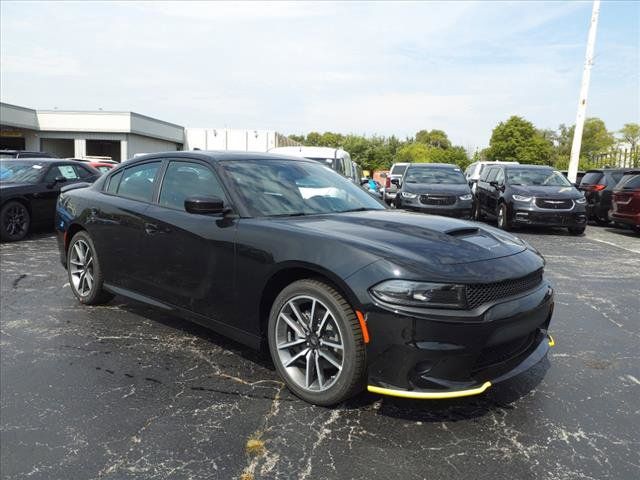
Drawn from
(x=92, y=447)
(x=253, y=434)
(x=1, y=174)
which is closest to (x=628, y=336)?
(x=253, y=434)

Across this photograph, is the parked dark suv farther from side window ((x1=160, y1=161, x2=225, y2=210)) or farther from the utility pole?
side window ((x1=160, y1=161, x2=225, y2=210))

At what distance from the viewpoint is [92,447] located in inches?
106

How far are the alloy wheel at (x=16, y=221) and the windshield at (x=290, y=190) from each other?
23.3ft

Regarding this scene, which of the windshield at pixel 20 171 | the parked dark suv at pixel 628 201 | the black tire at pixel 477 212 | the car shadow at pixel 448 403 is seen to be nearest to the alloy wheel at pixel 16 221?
the windshield at pixel 20 171

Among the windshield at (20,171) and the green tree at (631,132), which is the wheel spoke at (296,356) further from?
the green tree at (631,132)

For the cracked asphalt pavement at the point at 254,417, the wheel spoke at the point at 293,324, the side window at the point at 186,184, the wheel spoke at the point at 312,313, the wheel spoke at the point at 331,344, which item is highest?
the side window at the point at 186,184

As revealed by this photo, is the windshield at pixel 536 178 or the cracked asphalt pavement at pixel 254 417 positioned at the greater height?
the windshield at pixel 536 178

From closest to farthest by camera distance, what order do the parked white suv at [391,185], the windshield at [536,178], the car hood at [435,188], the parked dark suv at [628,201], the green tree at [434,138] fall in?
1. the parked dark suv at [628,201]
2. the car hood at [435,188]
3. the windshield at [536,178]
4. the parked white suv at [391,185]
5. the green tree at [434,138]

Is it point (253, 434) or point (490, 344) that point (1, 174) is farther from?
point (490, 344)

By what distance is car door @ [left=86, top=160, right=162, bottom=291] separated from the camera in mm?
4363

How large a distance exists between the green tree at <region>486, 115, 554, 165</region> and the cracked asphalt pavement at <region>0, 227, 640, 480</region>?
55.0 metres

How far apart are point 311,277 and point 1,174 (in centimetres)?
902

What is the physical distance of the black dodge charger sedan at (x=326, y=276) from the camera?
8.95 ft

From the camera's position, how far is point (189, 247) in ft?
12.5
